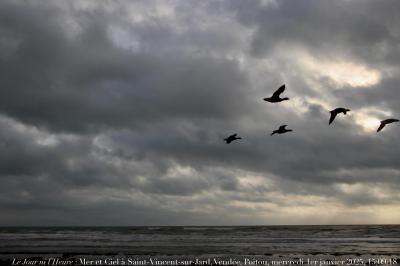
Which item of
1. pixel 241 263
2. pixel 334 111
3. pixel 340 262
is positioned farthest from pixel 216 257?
pixel 334 111

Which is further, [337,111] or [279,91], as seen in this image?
[337,111]

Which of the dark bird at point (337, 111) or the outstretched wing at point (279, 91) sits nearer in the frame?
the outstretched wing at point (279, 91)

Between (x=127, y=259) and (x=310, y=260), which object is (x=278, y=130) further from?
(x=127, y=259)

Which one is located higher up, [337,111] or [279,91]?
[279,91]

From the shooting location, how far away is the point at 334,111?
25781 mm

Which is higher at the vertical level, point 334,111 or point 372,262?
point 334,111

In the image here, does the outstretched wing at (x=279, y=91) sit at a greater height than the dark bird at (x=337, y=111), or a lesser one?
greater

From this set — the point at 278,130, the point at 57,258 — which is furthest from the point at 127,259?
the point at 278,130

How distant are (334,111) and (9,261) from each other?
23.1 metres

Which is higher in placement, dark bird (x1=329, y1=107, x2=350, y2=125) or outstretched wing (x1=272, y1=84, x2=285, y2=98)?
outstretched wing (x1=272, y1=84, x2=285, y2=98)

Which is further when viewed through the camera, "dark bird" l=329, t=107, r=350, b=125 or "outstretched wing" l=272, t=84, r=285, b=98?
"dark bird" l=329, t=107, r=350, b=125

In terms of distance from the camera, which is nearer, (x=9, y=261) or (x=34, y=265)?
(x=34, y=265)

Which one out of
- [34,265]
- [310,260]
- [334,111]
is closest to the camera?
[334,111]

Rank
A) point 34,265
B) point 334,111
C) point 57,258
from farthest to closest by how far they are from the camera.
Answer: point 57,258 → point 34,265 → point 334,111
